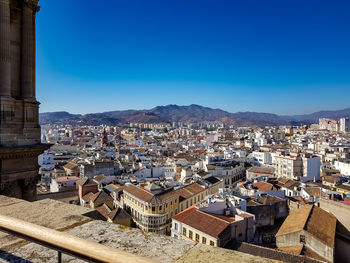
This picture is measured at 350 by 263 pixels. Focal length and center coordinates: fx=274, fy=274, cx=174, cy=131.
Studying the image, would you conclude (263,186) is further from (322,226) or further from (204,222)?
(204,222)

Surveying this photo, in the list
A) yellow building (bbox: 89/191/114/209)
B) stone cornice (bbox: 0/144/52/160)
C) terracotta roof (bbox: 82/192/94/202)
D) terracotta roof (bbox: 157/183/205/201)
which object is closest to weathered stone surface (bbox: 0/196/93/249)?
stone cornice (bbox: 0/144/52/160)

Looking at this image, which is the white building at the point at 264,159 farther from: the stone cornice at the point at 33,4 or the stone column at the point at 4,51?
the stone column at the point at 4,51

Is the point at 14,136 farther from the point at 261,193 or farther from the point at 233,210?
the point at 261,193

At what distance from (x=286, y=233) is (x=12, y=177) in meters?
17.5

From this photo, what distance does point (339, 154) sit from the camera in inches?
2436

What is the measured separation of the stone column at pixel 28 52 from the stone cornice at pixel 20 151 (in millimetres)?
1289

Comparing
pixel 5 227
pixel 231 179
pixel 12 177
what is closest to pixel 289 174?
pixel 231 179

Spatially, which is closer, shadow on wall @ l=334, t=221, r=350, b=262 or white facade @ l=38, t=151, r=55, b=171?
shadow on wall @ l=334, t=221, r=350, b=262

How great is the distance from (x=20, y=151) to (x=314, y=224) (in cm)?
1880

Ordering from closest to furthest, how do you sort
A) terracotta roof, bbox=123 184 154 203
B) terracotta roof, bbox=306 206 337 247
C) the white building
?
terracotta roof, bbox=306 206 337 247, terracotta roof, bbox=123 184 154 203, the white building

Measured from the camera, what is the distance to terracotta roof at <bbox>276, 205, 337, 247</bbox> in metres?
17.5

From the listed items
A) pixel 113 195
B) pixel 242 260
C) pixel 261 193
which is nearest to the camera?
pixel 242 260

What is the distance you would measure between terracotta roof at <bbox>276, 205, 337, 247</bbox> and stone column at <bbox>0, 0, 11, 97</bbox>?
18.0 m

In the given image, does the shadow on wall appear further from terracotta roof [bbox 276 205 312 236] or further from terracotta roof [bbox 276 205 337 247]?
terracotta roof [bbox 276 205 312 236]
